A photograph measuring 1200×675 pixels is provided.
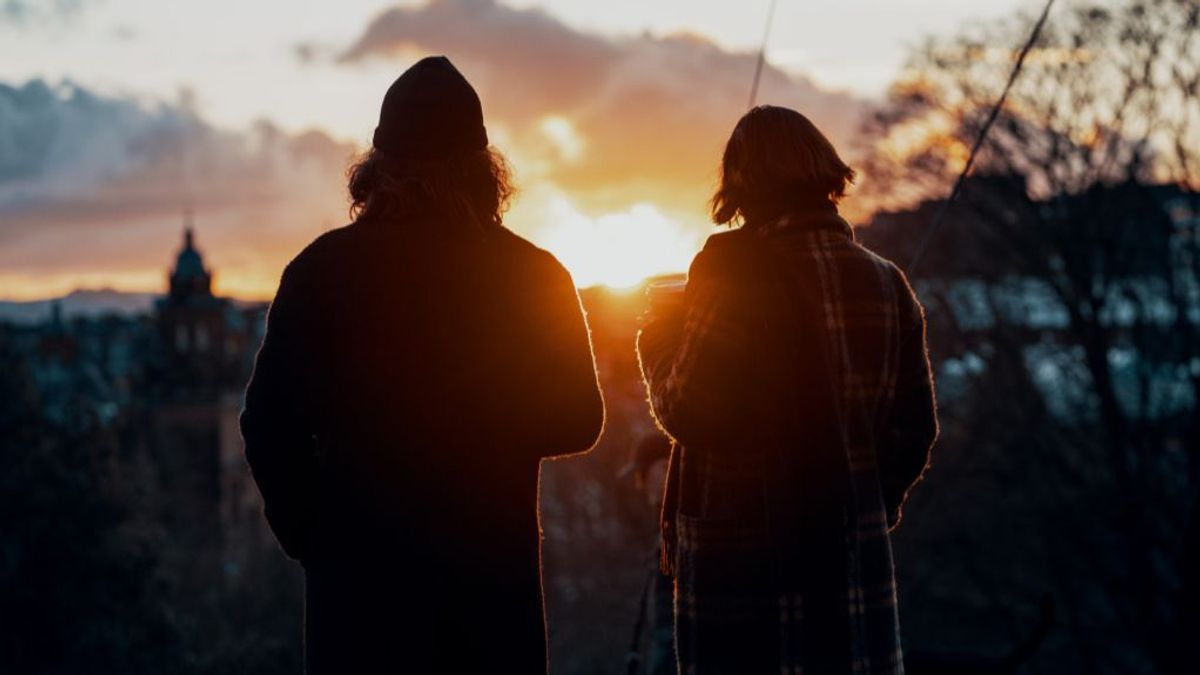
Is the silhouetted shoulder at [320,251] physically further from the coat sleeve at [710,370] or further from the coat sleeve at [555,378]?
the coat sleeve at [710,370]

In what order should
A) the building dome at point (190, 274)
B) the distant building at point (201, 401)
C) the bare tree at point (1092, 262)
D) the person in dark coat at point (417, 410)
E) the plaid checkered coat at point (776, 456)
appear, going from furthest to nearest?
the building dome at point (190, 274), the distant building at point (201, 401), the bare tree at point (1092, 262), the plaid checkered coat at point (776, 456), the person in dark coat at point (417, 410)

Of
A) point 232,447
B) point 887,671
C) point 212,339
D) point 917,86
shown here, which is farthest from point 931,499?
point 212,339

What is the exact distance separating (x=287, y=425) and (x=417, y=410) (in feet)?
0.73

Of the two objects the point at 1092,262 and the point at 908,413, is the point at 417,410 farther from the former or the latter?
the point at 1092,262

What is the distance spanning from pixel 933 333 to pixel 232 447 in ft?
138

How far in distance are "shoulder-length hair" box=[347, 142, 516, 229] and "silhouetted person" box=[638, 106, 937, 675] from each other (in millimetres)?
392

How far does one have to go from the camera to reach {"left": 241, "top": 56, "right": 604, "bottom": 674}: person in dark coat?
2.84 metres

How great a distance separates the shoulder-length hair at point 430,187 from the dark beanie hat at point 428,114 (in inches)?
0.9

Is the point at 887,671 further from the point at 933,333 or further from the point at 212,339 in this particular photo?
the point at 212,339

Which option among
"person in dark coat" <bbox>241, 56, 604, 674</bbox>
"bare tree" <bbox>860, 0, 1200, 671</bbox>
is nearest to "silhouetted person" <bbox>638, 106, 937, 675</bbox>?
"person in dark coat" <bbox>241, 56, 604, 674</bbox>

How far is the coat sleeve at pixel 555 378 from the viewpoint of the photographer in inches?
115

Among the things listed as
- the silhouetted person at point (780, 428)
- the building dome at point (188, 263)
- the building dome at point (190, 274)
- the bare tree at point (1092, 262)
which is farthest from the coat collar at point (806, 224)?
the building dome at point (188, 263)

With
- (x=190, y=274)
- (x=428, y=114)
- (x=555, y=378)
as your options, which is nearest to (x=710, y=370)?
(x=555, y=378)

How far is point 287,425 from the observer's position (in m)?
2.85
